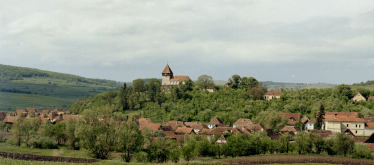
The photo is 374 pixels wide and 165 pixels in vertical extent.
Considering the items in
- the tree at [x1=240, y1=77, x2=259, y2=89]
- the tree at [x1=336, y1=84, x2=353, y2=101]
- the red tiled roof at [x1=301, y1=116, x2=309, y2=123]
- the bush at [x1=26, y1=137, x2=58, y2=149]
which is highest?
the tree at [x1=240, y1=77, x2=259, y2=89]

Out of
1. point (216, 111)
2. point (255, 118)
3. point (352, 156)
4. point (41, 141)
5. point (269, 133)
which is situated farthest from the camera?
point (216, 111)

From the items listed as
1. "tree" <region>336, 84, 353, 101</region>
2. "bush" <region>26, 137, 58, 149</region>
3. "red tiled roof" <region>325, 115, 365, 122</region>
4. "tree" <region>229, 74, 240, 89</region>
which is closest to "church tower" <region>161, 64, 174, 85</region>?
"tree" <region>229, 74, 240, 89</region>

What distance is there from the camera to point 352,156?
4769 centimetres

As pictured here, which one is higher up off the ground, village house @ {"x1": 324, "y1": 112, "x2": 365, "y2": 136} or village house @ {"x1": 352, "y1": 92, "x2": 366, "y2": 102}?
village house @ {"x1": 352, "y1": 92, "x2": 366, "y2": 102}

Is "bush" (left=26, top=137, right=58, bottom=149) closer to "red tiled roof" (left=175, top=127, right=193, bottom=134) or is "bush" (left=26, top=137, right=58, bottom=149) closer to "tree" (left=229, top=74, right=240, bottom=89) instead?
"red tiled roof" (left=175, top=127, right=193, bottom=134)

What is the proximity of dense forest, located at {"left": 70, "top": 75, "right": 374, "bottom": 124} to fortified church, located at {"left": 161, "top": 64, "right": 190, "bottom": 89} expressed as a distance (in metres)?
4.10

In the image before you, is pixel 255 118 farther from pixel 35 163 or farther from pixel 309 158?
pixel 35 163

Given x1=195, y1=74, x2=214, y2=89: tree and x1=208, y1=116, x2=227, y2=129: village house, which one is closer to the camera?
x1=208, y1=116, x2=227, y2=129: village house

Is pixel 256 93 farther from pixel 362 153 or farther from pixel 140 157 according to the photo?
pixel 140 157

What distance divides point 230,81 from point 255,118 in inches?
1267

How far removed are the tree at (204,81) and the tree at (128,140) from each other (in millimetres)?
71029

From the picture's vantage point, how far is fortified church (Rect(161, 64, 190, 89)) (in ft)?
386

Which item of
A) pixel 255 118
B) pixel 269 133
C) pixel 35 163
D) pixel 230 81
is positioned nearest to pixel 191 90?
pixel 230 81

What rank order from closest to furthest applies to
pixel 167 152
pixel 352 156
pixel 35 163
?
pixel 35 163 → pixel 167 152 → pixel 352 156
